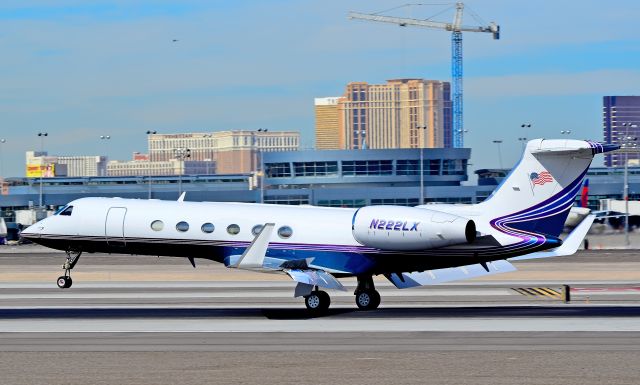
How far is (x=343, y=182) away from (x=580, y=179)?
126 metres

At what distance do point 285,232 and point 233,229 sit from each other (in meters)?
1.77

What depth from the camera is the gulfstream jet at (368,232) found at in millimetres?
35491

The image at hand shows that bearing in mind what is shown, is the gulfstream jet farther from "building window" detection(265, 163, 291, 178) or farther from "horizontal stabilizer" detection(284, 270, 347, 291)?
"building window" detection(265, 163, 291, 178)

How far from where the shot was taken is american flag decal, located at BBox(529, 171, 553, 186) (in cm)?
3569

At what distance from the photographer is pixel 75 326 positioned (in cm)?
3259

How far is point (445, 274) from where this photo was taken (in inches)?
1506

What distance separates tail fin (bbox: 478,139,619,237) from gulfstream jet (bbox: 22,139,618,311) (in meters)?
0.03

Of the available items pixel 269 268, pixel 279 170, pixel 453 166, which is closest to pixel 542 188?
pixel 269 268

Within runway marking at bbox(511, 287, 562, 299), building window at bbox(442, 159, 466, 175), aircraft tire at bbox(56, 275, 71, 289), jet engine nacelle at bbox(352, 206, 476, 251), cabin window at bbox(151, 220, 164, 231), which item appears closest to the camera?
jet engine nacelle at bbox(352, 206, 476, 251)

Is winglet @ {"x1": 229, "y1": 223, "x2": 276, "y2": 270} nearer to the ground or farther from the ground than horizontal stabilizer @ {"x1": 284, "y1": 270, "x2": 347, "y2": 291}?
farther from the ground

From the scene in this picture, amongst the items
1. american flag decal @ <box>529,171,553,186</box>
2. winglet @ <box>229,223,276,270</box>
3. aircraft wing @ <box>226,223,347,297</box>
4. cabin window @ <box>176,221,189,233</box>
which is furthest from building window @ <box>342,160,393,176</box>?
winglet @ <box>229,223,276,270</box>

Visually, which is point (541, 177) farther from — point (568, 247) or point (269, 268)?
point (269, 268)

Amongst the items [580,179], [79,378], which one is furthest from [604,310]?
[79,378]

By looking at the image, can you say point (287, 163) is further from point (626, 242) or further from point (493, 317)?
point (493, 317)
